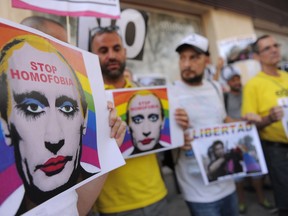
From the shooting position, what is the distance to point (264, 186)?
343 cm

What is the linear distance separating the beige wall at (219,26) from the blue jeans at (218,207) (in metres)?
3.40

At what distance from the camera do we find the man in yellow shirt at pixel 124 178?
1.23 m

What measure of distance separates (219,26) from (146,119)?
158 inches

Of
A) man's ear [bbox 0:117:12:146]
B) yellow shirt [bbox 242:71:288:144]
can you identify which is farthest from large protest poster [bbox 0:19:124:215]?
yellow shirt [bbox 242:71:288:144]

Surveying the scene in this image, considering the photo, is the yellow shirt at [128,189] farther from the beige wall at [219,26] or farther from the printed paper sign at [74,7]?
the beige wall at [219,26]

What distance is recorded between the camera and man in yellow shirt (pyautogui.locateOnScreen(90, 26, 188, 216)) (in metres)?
1.23

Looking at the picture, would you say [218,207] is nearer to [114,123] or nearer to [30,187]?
[114,123]

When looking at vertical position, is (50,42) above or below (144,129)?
above

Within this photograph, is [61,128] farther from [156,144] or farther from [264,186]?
[264,186]

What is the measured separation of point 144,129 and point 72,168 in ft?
1.92

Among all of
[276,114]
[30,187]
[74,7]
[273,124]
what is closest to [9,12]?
[74,7]

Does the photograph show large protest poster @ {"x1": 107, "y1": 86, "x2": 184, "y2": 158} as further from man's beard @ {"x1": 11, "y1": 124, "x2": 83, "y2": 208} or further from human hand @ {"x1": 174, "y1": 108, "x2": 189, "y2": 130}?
man's beard @ {"x1": 11, "y1": 124, "x2": 83, "y2": 208}

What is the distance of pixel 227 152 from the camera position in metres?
1.52

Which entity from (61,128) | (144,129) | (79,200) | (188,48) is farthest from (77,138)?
(188,48)
